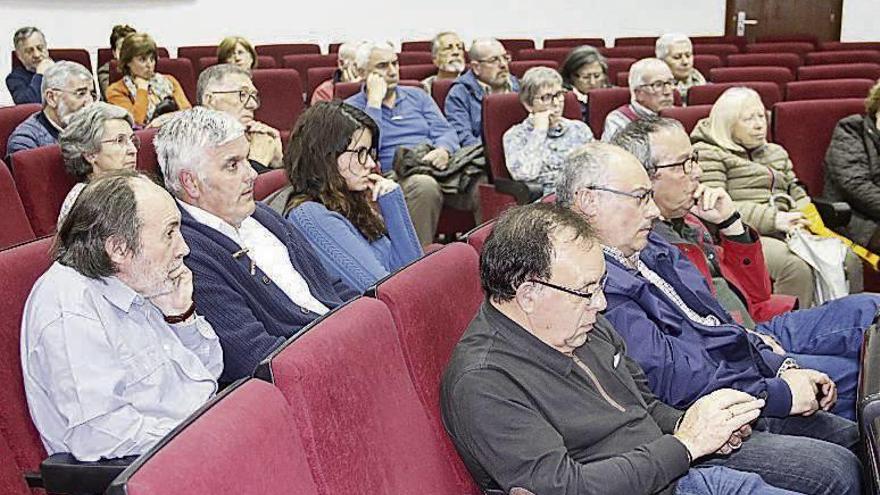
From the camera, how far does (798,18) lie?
10.1m

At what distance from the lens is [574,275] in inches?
69.5

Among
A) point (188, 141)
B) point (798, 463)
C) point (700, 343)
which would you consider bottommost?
point (798, 463)

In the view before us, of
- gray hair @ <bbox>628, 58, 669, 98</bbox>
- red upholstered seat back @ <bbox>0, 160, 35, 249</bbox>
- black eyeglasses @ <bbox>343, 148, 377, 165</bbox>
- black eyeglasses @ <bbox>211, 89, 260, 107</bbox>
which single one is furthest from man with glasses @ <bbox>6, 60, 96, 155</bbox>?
gray hair @ <bbox>628, 58, 669, 98</bbox>

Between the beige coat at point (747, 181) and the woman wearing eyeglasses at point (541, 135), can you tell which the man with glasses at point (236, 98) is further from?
the beige coat at point (747, 181)

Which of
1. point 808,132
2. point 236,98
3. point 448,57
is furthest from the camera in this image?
point 448,57

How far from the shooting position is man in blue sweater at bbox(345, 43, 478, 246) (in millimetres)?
4547

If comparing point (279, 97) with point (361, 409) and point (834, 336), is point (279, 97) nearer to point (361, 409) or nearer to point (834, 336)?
point (834, 336)

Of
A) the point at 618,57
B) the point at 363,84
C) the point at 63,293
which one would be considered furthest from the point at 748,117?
the point at 618,57

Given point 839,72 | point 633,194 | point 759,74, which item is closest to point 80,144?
point 633,194

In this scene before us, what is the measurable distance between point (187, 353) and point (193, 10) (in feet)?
25.9

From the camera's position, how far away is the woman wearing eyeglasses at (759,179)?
11.8 feet

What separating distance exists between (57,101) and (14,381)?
8.52 feet

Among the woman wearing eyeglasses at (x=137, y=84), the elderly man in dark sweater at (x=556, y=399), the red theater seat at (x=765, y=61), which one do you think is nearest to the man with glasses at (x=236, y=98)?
the woman wearing eyeglasses at (x=137, y=84)

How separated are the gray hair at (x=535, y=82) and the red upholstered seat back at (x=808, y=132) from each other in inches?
36.7
